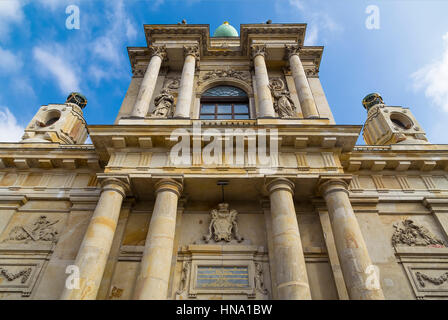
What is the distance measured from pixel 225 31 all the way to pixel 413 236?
73.7 ft

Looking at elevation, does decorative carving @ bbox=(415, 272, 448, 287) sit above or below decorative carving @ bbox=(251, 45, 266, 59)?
below

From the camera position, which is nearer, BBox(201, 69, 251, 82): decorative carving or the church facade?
the church facade

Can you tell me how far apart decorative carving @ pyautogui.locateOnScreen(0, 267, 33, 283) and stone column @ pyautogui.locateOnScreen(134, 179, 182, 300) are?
176 inches

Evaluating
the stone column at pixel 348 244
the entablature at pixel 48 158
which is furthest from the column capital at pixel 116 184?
the stone column at pixel 348 244

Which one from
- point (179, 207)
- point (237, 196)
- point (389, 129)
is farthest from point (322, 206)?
point (389, 129)

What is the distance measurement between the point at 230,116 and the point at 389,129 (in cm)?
845

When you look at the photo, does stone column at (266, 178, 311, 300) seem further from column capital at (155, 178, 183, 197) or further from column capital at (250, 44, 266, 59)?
column capital at (250, 44, 266, 59)

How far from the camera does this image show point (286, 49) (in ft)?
55.2

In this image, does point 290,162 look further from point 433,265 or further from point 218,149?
point 433,265

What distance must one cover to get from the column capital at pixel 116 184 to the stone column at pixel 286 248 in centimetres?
489

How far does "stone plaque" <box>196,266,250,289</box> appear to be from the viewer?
29.2ft

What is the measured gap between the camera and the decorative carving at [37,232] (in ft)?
34.3
